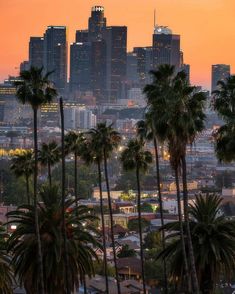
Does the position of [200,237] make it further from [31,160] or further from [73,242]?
[31,160]

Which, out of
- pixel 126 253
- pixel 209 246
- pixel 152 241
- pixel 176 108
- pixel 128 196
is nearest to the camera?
pixel 209 246

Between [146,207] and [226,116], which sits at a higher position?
[226,116]

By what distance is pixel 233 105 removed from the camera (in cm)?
3144

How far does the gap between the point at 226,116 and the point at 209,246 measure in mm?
4743

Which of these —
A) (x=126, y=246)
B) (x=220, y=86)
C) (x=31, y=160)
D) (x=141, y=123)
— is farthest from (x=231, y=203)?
(x=220, y=86)

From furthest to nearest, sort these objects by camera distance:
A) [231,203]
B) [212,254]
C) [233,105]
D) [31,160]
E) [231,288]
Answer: [231,203] → [231,288] → [31,160] → [233,105] → [212,254]

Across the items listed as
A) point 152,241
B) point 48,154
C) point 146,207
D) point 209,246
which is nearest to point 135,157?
point 48,154

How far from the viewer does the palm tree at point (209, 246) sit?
94.6ft

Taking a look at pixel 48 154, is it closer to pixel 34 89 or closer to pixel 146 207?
pixel 34 89

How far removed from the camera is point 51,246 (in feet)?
95.5

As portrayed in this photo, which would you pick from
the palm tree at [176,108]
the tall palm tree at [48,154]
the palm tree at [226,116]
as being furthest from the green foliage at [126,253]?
the palm tree at [176,108]

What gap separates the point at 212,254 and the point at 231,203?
Result: 441ft

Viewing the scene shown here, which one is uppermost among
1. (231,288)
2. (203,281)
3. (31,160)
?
(31,160)

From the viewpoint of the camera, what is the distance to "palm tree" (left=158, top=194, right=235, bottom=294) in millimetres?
28844
